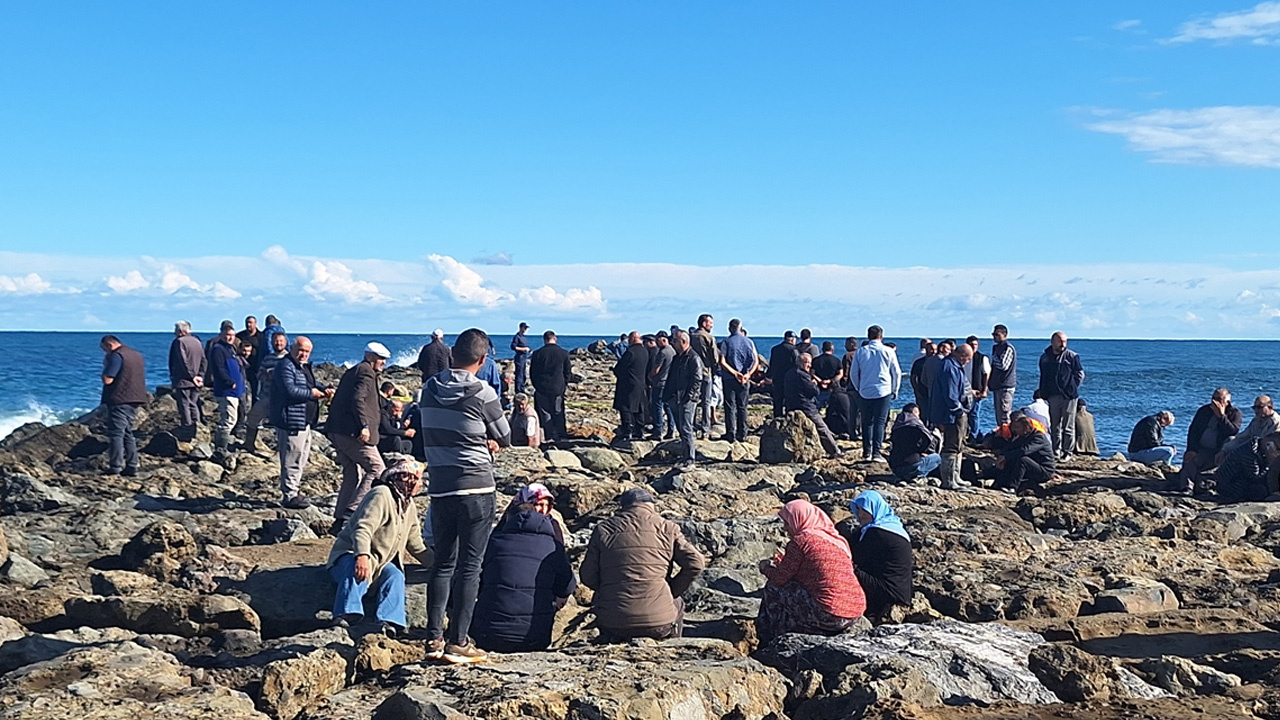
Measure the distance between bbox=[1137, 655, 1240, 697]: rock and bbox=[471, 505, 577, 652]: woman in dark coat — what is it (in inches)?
143

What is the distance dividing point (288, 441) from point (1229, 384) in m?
66.0

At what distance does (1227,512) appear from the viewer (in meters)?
13.4

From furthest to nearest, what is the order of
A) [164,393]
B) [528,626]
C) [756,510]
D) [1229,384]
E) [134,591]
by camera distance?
[1229,384] → [164,393] → [756,510] → [134,591] → [528,626]

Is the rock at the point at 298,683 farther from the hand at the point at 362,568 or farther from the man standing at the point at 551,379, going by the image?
the man standing at the point at 551,379

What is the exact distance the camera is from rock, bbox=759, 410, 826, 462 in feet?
58.5

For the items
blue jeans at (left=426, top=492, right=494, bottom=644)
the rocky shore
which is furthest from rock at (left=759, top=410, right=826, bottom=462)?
blue jeans at (left=426, top=492, right=494, bottom=644)

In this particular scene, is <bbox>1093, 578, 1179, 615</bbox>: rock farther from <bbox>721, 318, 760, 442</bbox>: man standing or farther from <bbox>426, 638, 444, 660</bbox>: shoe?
<bbox>721, 318, 760, 442</bbox>: man standing

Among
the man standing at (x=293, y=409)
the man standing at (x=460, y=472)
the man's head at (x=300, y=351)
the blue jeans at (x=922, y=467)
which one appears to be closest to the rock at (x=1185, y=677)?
the man standing at (x=460, y=472)

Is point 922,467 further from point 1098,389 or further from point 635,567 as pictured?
point 1098,389

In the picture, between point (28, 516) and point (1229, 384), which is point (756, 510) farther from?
point (1229, 384)

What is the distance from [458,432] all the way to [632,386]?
12855mm

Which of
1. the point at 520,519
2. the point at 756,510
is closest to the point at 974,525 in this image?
the point at 756,510

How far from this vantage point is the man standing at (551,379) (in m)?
19.9

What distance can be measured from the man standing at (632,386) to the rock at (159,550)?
991 centimetres
